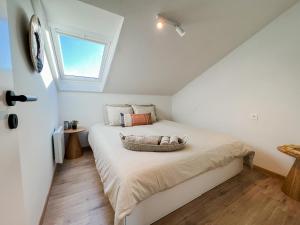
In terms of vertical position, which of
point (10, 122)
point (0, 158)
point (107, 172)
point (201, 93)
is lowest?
point (107, 172)

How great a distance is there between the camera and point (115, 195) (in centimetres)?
116

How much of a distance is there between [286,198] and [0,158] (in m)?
2.51

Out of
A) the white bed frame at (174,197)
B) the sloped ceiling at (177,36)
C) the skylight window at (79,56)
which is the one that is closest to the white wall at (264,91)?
the sloped ceiling at (177,36)

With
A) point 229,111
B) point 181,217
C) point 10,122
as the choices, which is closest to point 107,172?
point 181,217

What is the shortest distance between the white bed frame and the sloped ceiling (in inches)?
71.0

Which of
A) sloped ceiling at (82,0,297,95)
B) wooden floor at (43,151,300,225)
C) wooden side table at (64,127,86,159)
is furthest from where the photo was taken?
wooden side table at (64,127,86,159)

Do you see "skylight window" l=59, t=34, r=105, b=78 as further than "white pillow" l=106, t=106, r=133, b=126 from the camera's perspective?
No

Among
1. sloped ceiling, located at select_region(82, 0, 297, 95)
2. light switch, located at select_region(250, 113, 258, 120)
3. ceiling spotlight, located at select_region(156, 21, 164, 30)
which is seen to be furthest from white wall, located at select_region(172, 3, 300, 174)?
ceiling spotlight, located at select_region(156, 21, 164, 30)

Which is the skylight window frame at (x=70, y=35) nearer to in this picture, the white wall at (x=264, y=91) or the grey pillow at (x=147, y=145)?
the grey pillow at (x=147, y=145)

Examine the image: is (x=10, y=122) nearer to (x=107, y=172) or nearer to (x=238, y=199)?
(x=107, y=172)

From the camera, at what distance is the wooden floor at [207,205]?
4.47ft

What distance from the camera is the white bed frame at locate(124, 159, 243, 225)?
121cm

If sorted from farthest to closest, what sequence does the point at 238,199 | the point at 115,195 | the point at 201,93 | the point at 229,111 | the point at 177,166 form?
the point at 201,93 → the point at 229,111 → the point at 238,199 → the point at 177,166 → the point at 115,195

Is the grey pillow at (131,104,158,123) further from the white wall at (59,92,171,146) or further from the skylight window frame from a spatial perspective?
the skylight window frame
